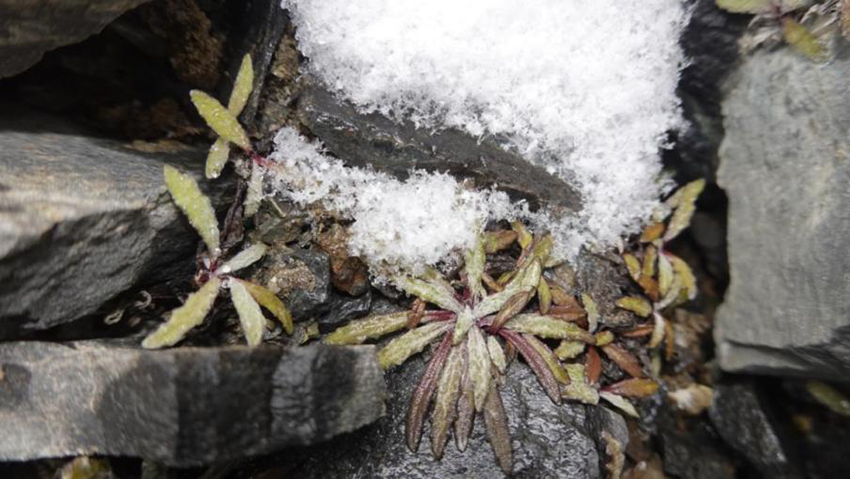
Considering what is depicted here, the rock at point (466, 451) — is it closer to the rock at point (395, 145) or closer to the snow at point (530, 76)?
the snow at point (530, 76)

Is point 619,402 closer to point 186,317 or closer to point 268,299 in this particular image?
point 268,299

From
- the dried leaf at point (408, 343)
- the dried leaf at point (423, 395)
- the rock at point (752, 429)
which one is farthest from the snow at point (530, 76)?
the rock at point (752, 429)

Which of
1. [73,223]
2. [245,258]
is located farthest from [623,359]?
[73,223]

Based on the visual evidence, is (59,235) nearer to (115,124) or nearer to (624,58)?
(115,124)

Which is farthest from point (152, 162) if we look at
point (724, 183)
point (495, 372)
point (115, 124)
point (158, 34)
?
point (724, 183)

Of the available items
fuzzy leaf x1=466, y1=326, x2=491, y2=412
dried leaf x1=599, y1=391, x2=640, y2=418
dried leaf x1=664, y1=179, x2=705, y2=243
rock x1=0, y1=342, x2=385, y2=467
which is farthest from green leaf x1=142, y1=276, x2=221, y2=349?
dried leaf x1=664, y1=179, x2=705, y2=243

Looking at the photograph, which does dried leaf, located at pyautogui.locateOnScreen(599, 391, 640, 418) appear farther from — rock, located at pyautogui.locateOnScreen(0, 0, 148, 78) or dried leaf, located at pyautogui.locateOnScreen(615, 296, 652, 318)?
rock, located at pyautogui.locateOnScreen(0, 0, 148, 78)
